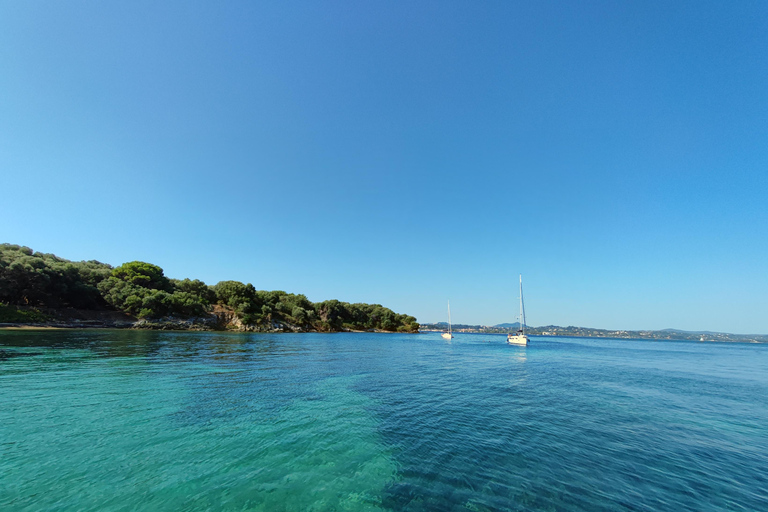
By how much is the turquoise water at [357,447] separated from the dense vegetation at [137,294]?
69096 mm

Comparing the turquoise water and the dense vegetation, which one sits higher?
the dense vegetation

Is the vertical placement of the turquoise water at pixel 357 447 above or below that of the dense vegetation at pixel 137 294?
below

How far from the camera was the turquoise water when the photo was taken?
737 centimetres

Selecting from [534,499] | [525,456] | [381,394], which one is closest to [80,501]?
[534,499]

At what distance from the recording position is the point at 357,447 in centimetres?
1051

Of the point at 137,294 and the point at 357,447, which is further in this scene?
the point at 137,294

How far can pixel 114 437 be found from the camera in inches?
402

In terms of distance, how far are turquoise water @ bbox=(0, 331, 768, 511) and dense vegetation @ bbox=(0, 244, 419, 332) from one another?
69.1m

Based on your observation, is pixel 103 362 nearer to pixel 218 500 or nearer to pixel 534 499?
pixel 218 500

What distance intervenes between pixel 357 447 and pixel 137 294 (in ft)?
328

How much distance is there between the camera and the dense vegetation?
6344cm

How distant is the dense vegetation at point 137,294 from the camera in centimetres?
6344

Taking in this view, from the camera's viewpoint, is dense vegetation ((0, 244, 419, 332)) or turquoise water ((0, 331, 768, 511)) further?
dense vegetation ((0, 244, 419, 332))

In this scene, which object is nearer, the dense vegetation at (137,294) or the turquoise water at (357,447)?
the turquoise water at (357,447)
